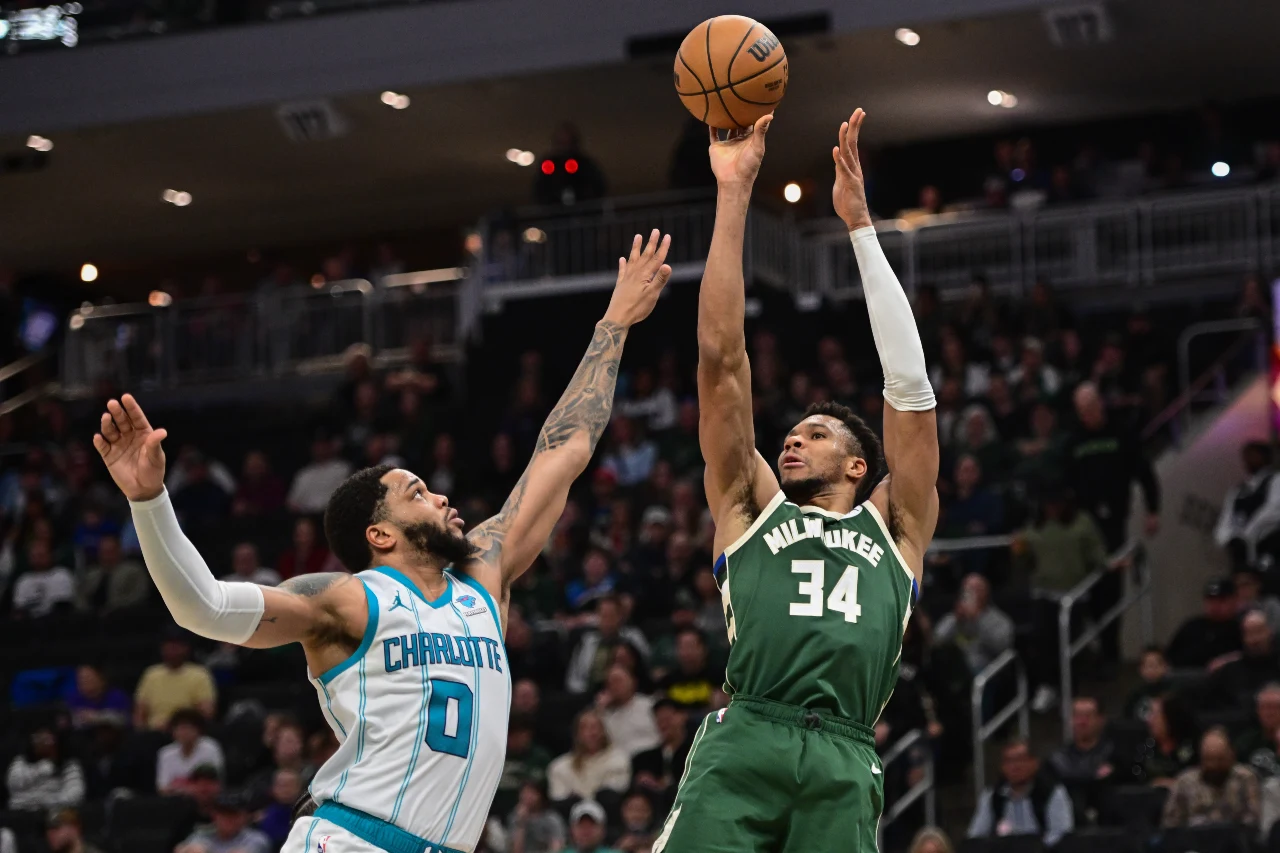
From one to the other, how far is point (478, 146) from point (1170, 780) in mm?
15215

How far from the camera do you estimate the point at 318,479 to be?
20406 mm

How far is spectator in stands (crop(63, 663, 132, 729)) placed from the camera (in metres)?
16.9

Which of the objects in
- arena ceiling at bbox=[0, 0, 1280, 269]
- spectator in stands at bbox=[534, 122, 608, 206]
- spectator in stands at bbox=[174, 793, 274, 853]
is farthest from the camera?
spectator in stands at bbox=[534, 122, 608, 206]

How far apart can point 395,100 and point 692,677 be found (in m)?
11.1

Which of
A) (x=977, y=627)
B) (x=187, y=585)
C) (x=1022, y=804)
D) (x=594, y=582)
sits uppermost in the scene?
(x=594, y=582)

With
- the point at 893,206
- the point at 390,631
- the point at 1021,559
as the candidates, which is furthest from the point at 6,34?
the point at 390,631

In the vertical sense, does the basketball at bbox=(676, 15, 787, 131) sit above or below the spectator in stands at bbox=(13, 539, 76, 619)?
above

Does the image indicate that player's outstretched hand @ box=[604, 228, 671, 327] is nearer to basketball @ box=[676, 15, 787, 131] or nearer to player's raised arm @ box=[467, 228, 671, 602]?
player's raised arm @ box=[467, 228, 671, 602]

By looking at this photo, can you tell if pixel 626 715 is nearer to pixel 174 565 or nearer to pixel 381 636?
pixel 381 636

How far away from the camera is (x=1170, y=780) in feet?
41.7

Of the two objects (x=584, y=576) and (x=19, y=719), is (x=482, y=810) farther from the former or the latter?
(x=19, y=719)

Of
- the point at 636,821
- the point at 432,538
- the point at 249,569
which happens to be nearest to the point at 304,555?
the point at 249,569

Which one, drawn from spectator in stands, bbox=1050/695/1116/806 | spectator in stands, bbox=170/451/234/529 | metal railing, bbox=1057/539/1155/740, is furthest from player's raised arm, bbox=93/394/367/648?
spectator in stands, bbox=170/451/234/529

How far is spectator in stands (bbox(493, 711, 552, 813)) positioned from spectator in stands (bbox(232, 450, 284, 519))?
272 inches
